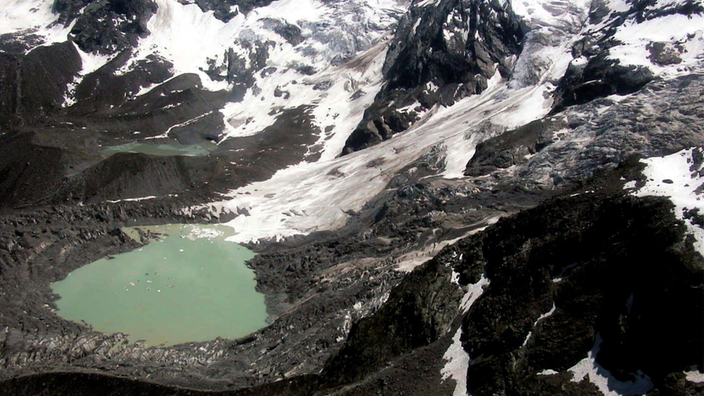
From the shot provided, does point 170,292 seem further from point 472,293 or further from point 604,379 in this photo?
point 604,379

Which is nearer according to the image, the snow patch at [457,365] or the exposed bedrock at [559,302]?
the exposed bedrock at [559,302]

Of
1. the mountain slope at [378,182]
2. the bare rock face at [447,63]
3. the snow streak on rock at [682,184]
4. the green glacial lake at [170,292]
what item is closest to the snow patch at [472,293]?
the mountain slope at [378,182]

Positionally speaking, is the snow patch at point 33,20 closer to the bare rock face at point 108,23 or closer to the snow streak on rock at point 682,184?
the bare rock face at point 108,23

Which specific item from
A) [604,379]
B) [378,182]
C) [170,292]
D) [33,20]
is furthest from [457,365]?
[33,20]

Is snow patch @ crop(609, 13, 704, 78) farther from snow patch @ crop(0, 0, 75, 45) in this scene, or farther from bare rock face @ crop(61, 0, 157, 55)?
snow patch @ crop(0, 0, 75, 45)

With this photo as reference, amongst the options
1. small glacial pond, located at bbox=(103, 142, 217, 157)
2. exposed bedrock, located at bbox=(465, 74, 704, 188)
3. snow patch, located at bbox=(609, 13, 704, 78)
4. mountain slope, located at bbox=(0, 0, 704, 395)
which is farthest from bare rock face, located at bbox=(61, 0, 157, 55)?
snow patch, located at bbox=(609, 13, 704, 78)

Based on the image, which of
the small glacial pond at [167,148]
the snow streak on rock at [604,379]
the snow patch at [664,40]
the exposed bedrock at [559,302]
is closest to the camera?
the snow streak on rock at [604,379]
